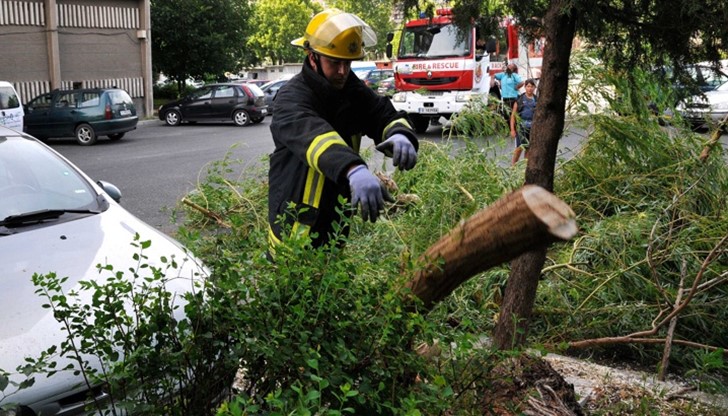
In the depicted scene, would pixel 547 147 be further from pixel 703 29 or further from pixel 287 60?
pixel 287 60

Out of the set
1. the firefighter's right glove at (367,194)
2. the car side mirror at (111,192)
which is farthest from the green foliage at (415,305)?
the car side mirror at (111,192)

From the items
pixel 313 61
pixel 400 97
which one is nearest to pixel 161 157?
pixel 400 97

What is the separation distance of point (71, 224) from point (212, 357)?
2.50 m

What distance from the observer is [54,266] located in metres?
3.85

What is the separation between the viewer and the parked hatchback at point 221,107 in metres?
25.4

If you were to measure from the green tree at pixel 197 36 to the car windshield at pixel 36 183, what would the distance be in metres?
26.4

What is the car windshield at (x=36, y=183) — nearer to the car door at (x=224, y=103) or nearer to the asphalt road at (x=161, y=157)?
the asphalt road at (x=161, y=157)

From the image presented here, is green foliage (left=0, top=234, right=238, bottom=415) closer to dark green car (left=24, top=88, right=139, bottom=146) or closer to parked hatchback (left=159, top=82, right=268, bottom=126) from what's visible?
dark green car (left=24, top=88, right=139, bottom=146)

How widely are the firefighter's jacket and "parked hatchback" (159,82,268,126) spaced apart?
72.3ft

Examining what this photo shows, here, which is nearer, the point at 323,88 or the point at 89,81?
the point at 323,88

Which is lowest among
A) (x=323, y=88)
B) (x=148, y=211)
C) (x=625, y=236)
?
(x=148, y=211)

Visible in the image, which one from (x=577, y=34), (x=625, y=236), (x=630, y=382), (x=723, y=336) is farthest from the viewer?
(x=625, y=236)

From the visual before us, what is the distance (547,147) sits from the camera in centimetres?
375

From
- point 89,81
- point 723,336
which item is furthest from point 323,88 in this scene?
point 89,81
